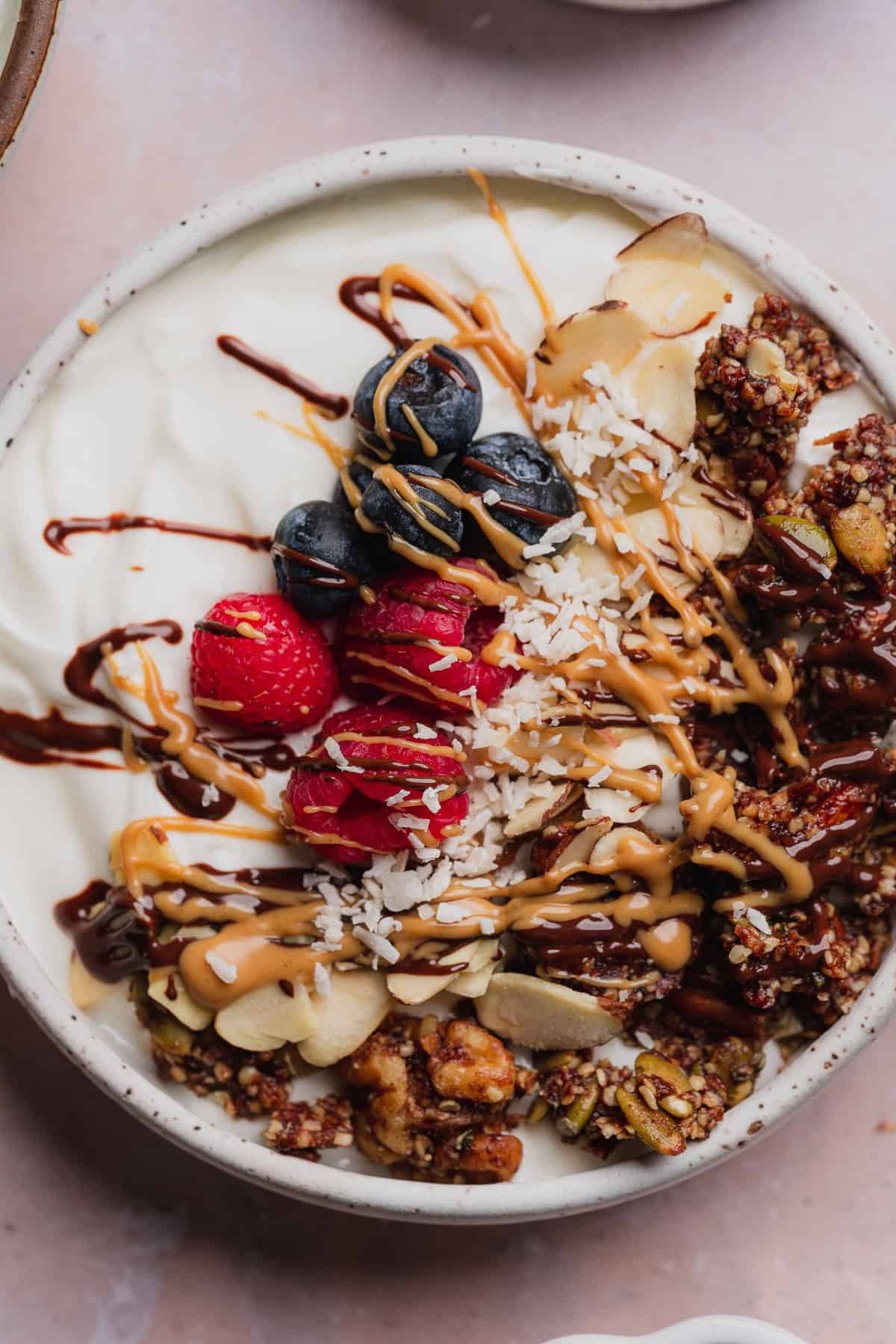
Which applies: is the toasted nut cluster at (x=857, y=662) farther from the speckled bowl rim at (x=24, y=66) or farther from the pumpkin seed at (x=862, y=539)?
the speckled bowl rim at (x=24, y=66)

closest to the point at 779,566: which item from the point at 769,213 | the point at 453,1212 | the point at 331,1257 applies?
the point at 769,213

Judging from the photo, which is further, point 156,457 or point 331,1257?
point 331,1257

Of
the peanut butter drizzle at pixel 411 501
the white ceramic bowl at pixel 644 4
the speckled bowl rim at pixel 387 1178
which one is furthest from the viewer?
the white ceramic bowl at pixel 644 4

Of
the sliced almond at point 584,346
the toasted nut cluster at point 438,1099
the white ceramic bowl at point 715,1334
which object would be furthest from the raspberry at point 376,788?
the white ceramic bowl at point 715,1334

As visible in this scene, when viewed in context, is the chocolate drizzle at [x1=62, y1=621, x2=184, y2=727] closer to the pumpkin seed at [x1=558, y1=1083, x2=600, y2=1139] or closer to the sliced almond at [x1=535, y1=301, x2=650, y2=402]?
the sliced almond at [x1=535, y1=301, x2=650, y2=402]

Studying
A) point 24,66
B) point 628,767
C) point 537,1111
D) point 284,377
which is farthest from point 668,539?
point 24,66

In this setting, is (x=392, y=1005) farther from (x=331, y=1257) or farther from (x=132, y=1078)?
(x=331, y=1257)

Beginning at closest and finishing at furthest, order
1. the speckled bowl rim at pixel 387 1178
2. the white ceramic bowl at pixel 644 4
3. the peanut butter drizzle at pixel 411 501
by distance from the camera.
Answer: the peanut butter drizzle at pixel 411 501
the speckled bowl rim at pixel 387 1178
the white ceramic bowl at pixel 644 4

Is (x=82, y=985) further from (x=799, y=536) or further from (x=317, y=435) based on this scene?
(x=799, y=536)
